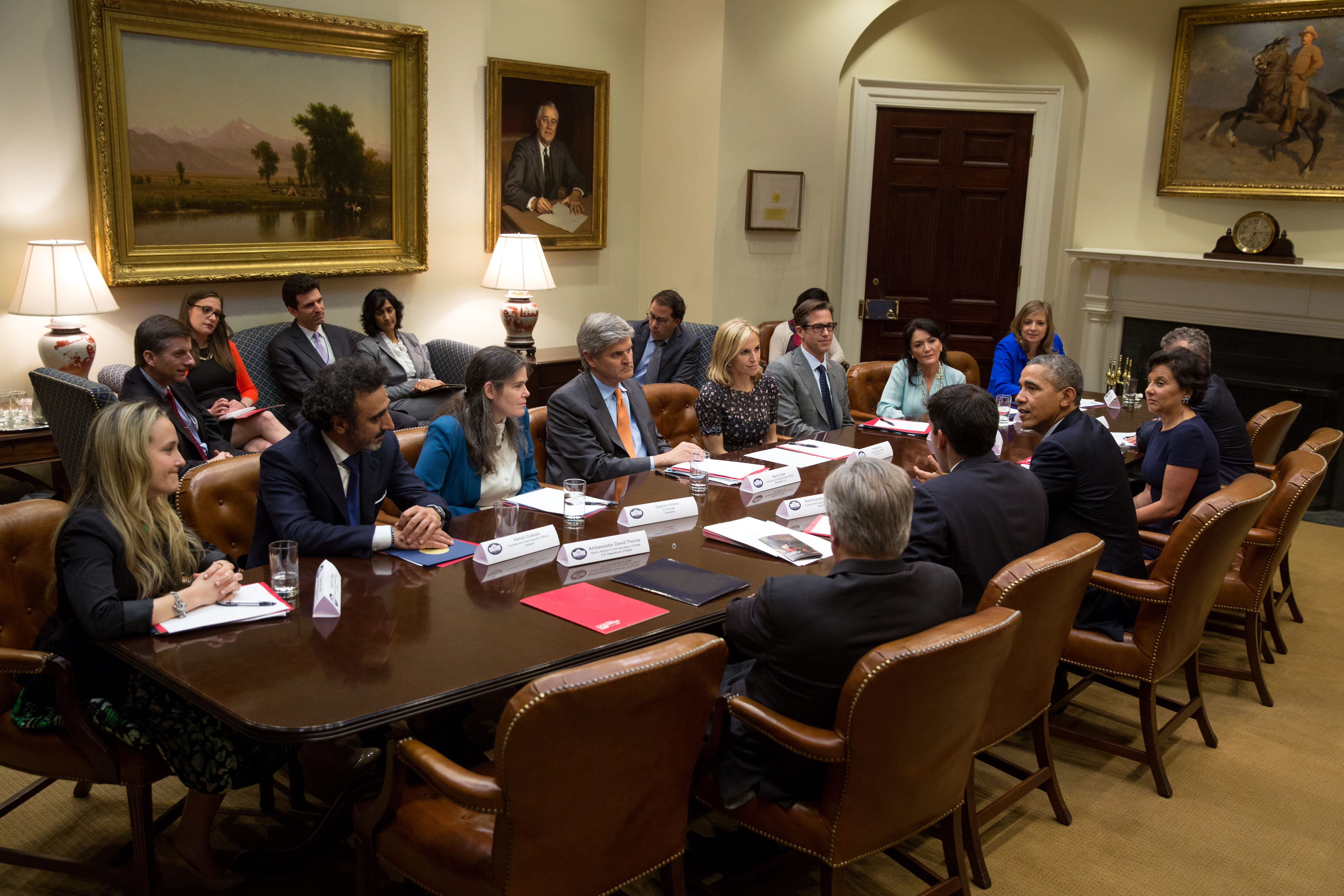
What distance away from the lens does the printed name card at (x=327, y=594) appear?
2521 millimetres

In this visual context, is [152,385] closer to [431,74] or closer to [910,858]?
[431,74]

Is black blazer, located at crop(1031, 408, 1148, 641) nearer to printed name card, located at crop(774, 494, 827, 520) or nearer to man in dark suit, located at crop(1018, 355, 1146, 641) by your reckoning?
man in dark suit, located at crop(1018, 355, 1146, 641)

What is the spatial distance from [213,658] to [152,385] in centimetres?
284

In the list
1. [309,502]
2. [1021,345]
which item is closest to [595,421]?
[309,502]

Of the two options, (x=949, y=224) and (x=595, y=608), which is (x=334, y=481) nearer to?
(x=595, y=608)

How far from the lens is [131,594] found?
2537mm

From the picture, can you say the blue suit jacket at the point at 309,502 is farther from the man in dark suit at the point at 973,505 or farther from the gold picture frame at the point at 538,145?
the gold picture frame at the point at 538,145

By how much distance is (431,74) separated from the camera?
669 cm

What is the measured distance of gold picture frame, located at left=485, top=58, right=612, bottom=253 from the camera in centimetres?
702

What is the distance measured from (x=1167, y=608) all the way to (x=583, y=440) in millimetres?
2085

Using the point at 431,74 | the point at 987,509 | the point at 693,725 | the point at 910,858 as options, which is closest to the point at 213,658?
the point at 693,725

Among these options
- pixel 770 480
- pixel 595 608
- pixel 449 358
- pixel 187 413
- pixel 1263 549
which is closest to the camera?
pixel 595 608

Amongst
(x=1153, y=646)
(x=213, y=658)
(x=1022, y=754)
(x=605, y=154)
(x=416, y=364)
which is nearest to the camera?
(x=213, y=658)

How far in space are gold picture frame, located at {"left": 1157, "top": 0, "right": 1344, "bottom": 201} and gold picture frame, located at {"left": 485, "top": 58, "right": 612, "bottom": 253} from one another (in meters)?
4.07
